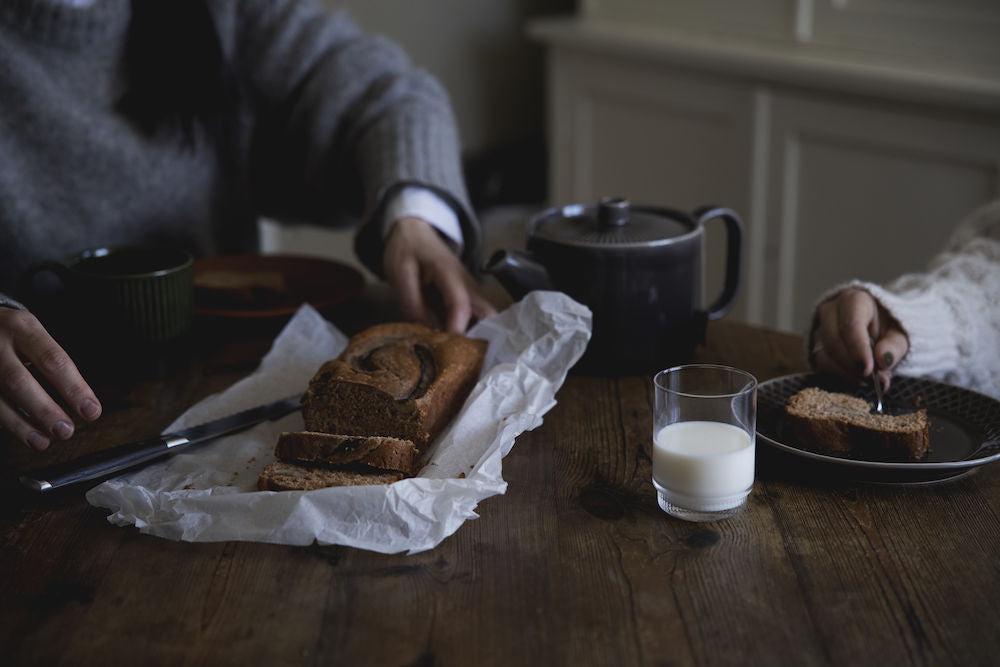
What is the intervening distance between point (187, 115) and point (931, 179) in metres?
1.63

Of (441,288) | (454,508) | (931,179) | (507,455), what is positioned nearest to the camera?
(454,508)

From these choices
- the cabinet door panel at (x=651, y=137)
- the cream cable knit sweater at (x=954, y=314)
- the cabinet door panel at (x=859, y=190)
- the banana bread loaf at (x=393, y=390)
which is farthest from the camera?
the cabinet door panel at (x=651, y=137)

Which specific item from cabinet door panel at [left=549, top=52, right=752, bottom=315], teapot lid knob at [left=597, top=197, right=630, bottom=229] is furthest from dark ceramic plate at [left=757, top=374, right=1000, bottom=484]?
cabinet door panel at [left=549, top=52, right=752, bottom=315]

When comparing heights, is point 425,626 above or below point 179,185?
below

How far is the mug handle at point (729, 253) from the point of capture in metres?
1.25

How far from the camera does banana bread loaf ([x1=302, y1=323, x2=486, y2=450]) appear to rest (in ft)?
3.35

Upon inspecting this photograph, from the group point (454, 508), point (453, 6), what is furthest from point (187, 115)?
point (453, 6)

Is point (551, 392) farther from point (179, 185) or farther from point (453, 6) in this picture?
point (453, 6)

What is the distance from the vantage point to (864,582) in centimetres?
77

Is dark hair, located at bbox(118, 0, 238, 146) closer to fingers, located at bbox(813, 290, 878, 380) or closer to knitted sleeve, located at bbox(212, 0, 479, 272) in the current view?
knitted sleeve, located at bbox(212, 0, 479, 272)

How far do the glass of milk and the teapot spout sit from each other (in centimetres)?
29

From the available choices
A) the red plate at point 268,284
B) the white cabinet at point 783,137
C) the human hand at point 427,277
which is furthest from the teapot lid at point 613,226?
the white cabinet at point 783,137

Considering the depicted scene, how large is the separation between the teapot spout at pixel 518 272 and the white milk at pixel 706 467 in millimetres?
337

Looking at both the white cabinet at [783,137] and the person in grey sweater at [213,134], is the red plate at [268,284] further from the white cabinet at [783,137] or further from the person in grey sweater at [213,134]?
the white cabinet at [783,137]
